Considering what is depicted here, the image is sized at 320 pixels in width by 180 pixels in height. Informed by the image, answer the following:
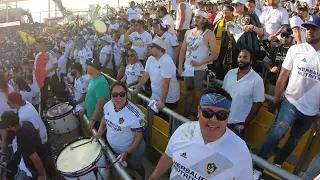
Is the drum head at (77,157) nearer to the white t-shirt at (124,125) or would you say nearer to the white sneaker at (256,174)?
the white t-shirt at (124,125)

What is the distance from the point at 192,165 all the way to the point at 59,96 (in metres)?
7.85

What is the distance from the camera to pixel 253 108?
161 inches

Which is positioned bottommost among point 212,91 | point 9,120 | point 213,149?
point 9,120

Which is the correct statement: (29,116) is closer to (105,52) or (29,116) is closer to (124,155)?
(124,155)

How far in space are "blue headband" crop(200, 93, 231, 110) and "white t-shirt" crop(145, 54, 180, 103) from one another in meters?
2.44

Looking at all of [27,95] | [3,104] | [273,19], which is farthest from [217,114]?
[27,95]

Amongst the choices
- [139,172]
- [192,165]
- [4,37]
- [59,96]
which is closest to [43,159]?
[139,172]

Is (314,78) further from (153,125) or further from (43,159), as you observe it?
(43,159)

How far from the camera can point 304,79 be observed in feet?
11.9

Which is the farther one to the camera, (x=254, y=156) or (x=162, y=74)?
(x=162, y=74)

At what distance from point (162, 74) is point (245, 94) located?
141cm

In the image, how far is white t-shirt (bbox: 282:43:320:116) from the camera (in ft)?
11.6

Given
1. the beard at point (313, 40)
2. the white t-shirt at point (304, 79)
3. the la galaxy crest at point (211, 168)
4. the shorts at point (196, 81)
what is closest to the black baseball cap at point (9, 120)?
the shorts at point (196, 81)

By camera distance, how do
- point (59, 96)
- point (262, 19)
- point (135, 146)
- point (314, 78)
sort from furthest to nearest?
1. point (59, 96)
2. point (262, 19)
3. point (135, 146)
4. point (314, 78)
